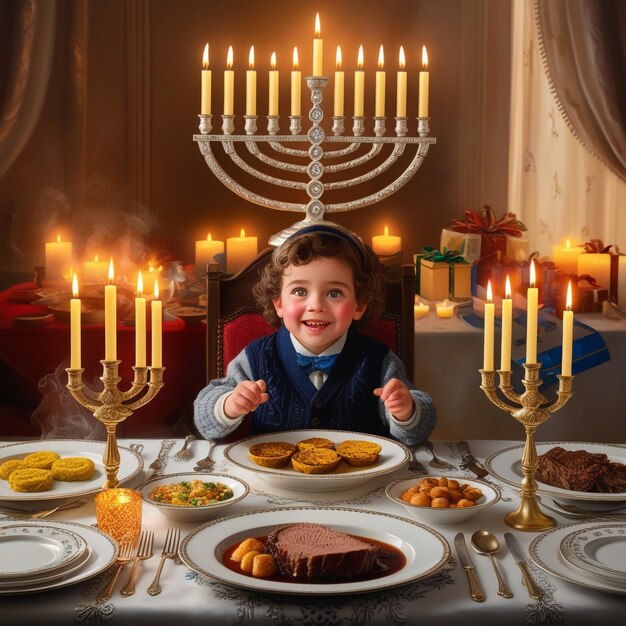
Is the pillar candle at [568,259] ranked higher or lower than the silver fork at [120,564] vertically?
higher

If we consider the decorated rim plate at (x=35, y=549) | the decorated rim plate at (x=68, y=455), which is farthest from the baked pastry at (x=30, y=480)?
the decorated rim plate at (x=35, y=549)

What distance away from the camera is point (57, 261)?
3223 millimetres

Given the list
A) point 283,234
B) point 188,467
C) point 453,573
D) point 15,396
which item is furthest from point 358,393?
point 15,396

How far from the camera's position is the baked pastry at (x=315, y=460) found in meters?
1.44

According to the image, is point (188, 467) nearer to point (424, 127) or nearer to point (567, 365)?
point (567, 365)

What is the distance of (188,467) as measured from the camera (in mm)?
1557

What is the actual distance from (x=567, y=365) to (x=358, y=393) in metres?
0.61

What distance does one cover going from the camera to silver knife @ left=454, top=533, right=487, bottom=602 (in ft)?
3.51

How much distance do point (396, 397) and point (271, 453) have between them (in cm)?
25

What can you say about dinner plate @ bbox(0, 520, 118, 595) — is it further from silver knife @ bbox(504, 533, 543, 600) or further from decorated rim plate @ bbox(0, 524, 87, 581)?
silver knife @ bbox(504, 533, 543, 600)

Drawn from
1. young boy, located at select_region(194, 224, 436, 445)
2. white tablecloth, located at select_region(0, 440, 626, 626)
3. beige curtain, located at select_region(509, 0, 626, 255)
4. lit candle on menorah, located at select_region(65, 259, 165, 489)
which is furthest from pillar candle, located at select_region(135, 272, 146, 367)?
beige curtain, located at select_region(509, 0, 626, 255)

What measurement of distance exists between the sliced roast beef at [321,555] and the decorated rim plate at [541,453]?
1.08 feet

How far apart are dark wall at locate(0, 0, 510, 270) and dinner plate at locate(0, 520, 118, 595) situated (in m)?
2.87

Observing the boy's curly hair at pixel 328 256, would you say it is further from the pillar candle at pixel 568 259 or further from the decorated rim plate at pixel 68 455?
the pillar candle at pixel 568 259
